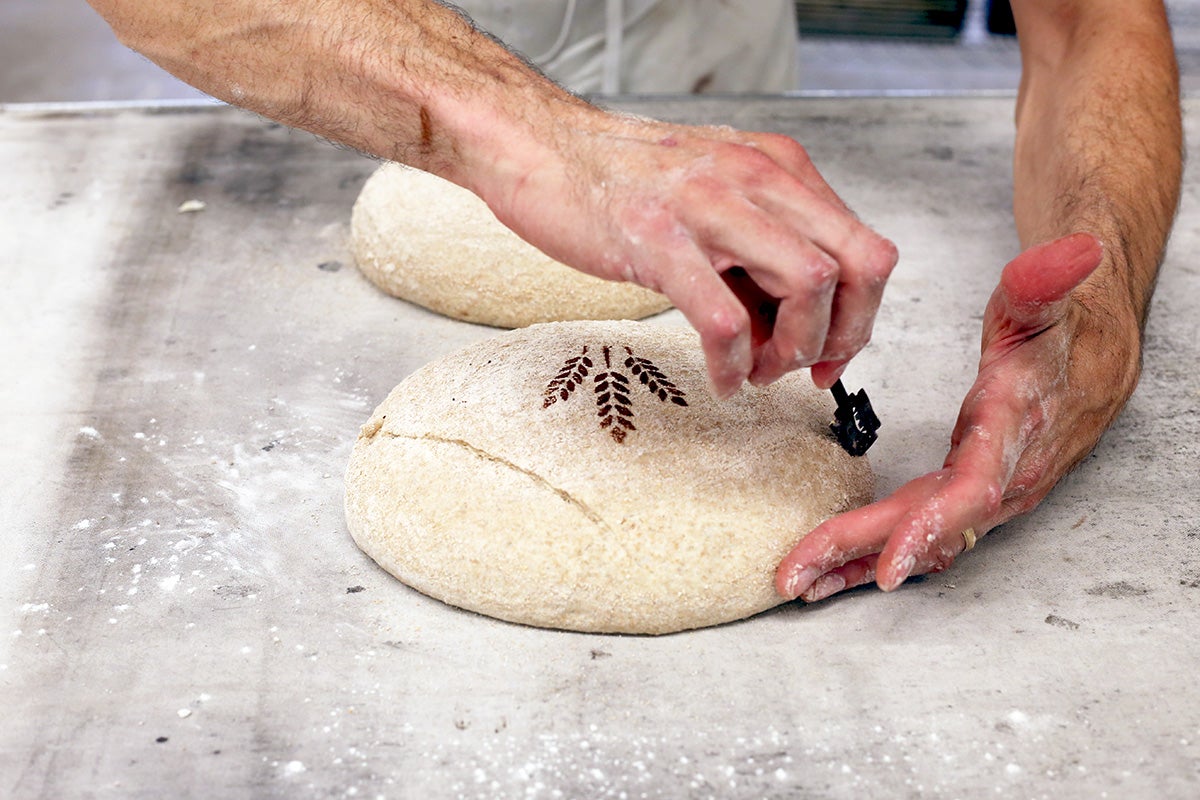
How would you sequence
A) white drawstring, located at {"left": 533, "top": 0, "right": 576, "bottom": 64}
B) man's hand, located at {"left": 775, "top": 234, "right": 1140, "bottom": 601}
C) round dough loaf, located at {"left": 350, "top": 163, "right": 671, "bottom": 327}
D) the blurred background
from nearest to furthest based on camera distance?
A: 1. man's hand, located at {"left": 775, "top": 234, "right": 1140, "bottom": 601}
2. round dough loaf, located at {"left": 350, "top": 163, "right": 671, "bottom": 327}
3. white drawstring, located at {"left": 533, "top": 0, "right": 576, "bottom": 64}
4. the blurred background

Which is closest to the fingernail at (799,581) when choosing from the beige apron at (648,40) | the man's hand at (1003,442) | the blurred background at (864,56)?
the man's hand at (1003,442)

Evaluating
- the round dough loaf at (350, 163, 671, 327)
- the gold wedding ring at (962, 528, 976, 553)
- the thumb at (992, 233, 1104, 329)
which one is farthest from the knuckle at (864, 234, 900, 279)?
the round dough loaf at (350, 163, 671, 327)

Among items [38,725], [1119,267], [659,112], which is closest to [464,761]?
[38,725]

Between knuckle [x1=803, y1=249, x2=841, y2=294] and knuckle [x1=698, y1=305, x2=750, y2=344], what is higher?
knuckle [x1=803, y1=249, x2=841, y2=294]

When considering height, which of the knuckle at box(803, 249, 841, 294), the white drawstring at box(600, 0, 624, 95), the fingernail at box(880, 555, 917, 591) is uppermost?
the knuckle at box(803, 249, 841, 294)

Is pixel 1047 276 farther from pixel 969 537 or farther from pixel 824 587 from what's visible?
pixel 824 587

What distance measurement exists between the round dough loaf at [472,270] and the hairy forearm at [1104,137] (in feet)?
2.39

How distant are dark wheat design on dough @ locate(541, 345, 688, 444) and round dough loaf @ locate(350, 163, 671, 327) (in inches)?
19.1

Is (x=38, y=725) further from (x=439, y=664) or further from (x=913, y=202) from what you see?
(x=913, y=202)

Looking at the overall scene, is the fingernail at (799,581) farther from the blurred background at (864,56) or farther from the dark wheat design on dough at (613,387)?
the blurred background at (864,56)

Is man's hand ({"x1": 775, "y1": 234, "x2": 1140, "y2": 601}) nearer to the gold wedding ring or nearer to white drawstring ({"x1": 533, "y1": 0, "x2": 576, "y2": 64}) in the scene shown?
the gold wedding ring

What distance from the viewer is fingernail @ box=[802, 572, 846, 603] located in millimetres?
1477

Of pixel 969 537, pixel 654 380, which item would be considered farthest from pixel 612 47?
pixel 969 537

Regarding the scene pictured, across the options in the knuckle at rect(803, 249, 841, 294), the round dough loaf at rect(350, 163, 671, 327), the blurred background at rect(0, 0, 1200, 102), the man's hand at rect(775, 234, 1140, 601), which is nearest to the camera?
the knuckle at rect(803, 249, 841, 294)
